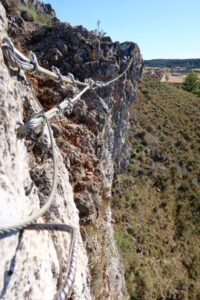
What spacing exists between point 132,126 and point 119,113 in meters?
19.5

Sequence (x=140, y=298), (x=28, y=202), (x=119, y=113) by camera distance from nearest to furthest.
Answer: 1. (x=28, y=202)
2. (x=119, y=113)
3. (x=140, y=298)

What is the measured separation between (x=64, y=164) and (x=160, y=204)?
23689 mm

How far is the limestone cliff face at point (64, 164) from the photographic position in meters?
3.78

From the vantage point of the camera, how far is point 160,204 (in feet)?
98.8

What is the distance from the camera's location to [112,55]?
1424 centimetres

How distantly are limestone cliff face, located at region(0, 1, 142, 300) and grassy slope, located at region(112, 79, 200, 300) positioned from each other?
892 centimetres

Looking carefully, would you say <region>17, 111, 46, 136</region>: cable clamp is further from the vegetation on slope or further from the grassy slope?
the vegetation on slope

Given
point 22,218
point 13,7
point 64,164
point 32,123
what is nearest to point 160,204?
point 13,7

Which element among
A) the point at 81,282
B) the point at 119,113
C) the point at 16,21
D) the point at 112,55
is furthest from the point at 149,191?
the point at 81,282

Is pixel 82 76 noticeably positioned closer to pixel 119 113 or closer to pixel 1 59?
pixel 119 113

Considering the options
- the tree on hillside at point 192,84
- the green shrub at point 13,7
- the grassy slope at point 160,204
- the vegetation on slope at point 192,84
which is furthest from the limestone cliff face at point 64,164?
the tree on hillside at point 192,84

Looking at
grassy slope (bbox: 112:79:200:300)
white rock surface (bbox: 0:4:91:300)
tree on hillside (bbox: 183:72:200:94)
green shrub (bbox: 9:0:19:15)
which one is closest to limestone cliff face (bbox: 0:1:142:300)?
white rock surface (bbox: 0:4:91:300)

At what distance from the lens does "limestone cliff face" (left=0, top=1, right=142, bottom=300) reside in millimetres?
3777

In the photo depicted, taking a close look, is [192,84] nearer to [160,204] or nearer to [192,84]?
[192,84]
